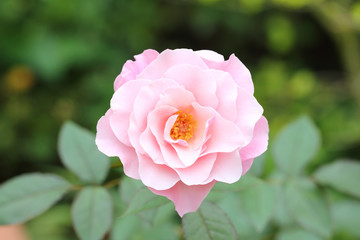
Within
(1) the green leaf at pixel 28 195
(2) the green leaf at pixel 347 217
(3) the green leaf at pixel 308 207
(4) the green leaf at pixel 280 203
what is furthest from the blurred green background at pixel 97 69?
(1) the green leaf at pixel 28 195

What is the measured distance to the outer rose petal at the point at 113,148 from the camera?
0.63m

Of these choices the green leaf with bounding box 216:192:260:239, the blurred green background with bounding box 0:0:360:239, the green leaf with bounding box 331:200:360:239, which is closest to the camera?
the green leaf with bounding box 216:192:260:239

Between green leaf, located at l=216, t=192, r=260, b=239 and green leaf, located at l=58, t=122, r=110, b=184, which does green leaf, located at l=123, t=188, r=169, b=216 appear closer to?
green leaf, located at l=58, t=122, r=110, b=184

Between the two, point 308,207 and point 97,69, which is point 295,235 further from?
point 97,69

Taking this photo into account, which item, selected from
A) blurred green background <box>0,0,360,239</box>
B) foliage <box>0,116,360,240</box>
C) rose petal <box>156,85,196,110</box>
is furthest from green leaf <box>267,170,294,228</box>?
blurred green background <box>0,0,360,239</box>

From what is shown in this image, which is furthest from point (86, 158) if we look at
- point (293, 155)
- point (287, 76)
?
point (287, 76)

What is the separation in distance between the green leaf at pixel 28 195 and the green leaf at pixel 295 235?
502 millimetres

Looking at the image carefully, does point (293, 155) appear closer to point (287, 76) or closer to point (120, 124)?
point (120, 124)

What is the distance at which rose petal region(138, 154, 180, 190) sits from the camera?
61 cm

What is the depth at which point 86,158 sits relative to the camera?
95 centimetres

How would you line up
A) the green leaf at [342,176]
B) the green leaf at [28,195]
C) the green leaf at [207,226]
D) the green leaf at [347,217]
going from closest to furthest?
the green leaf at [207,226]
the green leaf at [28,195]
the green leaf at [342,176]
the green leaf at [347,217]

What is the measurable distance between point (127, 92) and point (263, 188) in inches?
16.4

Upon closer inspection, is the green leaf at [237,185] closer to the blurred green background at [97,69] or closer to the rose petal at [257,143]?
the rose petal at [257,143]

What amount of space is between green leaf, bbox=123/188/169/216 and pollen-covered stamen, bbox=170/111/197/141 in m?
0.10
